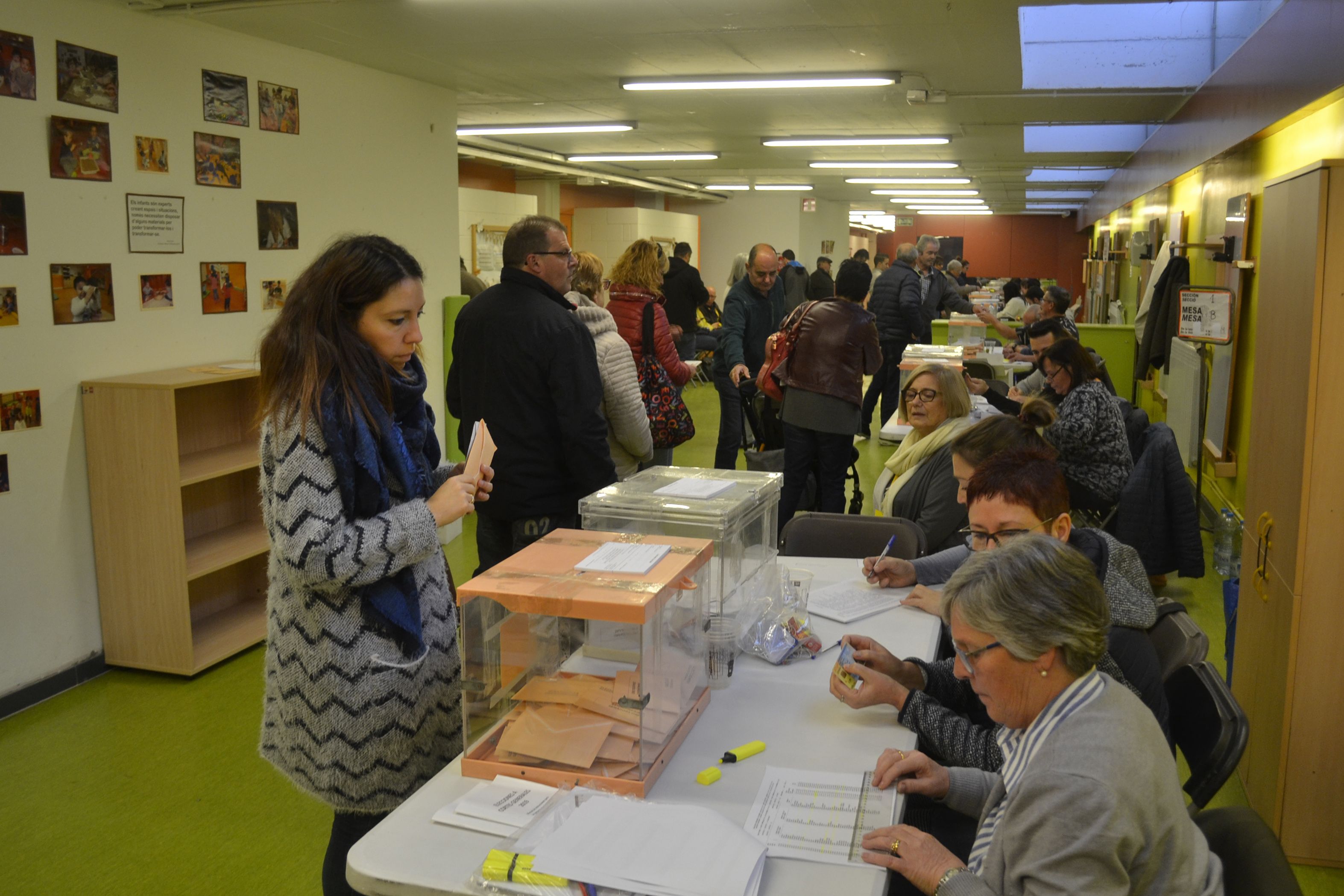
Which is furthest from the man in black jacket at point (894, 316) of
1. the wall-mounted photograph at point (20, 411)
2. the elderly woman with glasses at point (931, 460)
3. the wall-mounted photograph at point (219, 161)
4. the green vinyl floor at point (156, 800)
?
the wall-mounted photograph at point (20, 411)

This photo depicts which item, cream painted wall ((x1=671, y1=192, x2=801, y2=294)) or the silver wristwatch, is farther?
cream painted wall ((x1=671, y1=192, x2=801, y2=294))

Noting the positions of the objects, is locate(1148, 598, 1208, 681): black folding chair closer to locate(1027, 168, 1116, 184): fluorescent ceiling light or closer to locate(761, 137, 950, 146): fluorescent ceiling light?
locate(761, 137, 950, 146): fluorescent ceiling light

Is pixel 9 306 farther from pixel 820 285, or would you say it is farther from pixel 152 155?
pixel 820 285

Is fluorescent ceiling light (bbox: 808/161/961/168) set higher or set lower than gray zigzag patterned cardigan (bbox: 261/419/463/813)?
higher

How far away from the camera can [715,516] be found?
2.20 m

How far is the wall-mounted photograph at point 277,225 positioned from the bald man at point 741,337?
9.48 feet

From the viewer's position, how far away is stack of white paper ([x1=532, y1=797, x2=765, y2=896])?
4.77 ft

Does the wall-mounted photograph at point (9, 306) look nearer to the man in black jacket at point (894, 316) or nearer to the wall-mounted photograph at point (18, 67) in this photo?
the wall-mounted photograph at point (18, 67)

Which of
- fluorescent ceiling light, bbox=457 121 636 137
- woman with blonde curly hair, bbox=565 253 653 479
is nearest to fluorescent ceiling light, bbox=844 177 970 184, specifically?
fluorescent ceiling light, bbox=457 121 636 137

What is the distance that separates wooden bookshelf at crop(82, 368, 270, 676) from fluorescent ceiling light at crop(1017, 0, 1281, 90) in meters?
5.42

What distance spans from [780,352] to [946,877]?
425cm

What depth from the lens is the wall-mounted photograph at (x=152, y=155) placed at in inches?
165

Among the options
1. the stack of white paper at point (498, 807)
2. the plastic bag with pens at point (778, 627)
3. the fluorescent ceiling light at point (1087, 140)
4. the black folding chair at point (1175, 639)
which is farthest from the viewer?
the fluorescent ceiling light at point (1087, 140)

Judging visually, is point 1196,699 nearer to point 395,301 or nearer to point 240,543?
point 395,301
